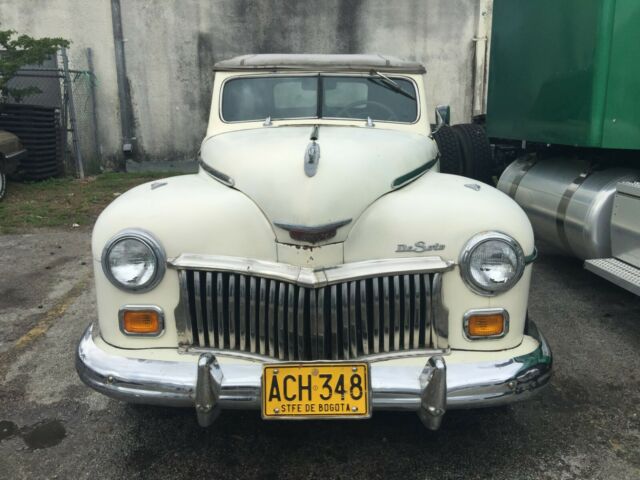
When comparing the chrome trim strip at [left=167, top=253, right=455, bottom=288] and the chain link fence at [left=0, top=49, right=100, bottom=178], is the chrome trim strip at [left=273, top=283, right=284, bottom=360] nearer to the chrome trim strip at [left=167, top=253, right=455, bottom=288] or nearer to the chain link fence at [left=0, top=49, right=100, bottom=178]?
the chrome trim strip at [left=167, top=253, right=455, bottom=288]

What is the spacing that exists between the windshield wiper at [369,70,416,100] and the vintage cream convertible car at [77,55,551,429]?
1465 millimetres

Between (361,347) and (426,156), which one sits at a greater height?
(426,156)

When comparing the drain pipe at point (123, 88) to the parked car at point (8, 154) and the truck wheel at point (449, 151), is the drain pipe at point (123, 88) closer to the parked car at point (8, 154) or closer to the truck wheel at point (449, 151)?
the parked car at point (8, 154)

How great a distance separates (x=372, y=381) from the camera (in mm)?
2307

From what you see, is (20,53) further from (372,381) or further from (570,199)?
(372,381)

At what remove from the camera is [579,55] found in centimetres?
449

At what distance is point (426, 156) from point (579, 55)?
196cm

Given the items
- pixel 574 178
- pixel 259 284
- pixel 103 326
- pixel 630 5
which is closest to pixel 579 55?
pixel 630 5

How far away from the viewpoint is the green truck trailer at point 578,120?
165 inches

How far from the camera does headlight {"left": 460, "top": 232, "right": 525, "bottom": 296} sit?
246 cm

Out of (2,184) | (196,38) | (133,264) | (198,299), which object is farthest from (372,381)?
(196,38)

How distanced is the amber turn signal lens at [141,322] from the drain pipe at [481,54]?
33.6 feet

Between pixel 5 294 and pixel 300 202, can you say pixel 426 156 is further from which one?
pixel 5 294

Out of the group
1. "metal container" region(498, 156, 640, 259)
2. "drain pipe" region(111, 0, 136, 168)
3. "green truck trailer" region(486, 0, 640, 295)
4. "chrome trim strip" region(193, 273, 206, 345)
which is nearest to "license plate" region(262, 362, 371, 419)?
"chrome trim strip" region(193, 273, 206, 345)
